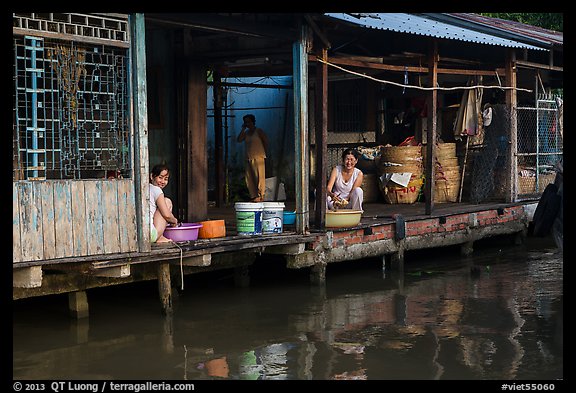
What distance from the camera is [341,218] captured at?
12.1 metres

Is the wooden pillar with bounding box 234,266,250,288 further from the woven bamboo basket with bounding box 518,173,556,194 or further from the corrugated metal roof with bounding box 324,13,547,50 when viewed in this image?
the woven bamboo basket with bounding box 518,173,556,194

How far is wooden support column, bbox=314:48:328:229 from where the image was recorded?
11883 millimetres

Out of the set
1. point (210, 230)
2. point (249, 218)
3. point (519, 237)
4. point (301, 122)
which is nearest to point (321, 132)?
point (301, 122)

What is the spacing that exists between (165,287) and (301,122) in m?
2.93

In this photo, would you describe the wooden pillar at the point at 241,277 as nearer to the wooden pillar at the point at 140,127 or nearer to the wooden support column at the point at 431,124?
the wooden pillar at the point at 140,127

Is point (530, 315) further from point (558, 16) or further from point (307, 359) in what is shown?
point (558, 16)

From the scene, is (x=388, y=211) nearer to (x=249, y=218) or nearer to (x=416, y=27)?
(x=416, y=27)

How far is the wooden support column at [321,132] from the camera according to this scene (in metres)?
11.9

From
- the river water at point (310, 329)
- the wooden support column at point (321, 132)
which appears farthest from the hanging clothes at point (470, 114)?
the wooden support column at point (321, 132)

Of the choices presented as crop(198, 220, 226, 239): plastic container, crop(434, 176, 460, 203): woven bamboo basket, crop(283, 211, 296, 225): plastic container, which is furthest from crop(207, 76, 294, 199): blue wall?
crop(198, 220, 226, 239): plastic container

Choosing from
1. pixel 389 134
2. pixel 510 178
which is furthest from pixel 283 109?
pixel 510 178

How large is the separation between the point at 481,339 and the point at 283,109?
10495 mm

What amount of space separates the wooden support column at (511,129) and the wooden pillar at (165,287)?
797cm

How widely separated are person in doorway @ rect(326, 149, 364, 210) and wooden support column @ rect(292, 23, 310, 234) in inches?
52.8
